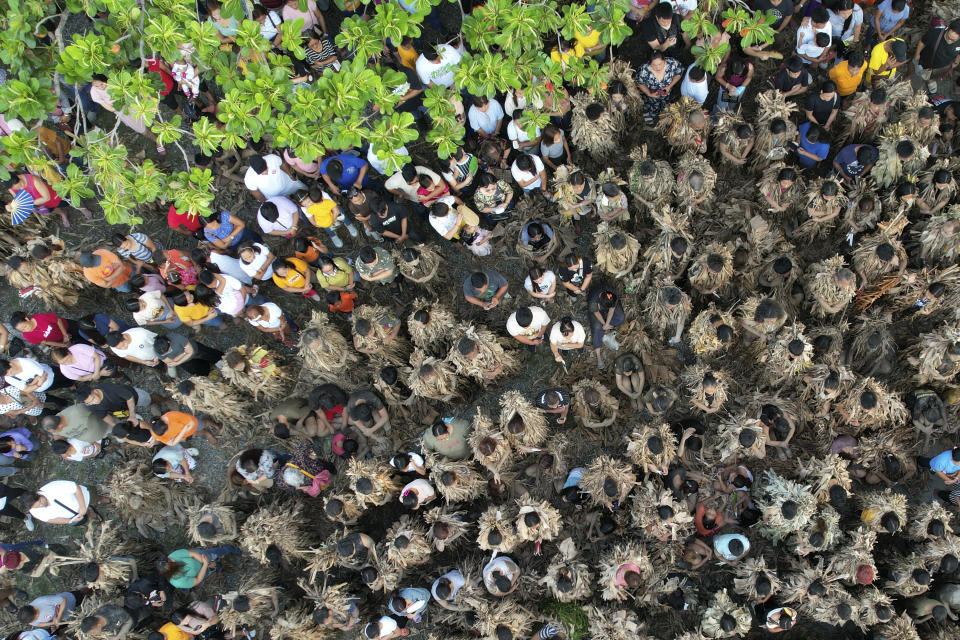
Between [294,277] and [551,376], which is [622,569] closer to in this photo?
[551,376]

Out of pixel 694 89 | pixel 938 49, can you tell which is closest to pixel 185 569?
pixel 694 89

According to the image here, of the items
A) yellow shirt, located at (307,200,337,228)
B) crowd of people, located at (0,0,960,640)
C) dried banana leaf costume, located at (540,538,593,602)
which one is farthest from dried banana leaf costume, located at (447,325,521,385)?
yellow shirt, located at (307,200,337,228)

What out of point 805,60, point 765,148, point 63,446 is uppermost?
point 805,60

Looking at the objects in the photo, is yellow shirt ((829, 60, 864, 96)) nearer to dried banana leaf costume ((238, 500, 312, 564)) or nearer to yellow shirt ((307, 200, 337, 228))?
yellow shirt ((307, 200, 337, 228))

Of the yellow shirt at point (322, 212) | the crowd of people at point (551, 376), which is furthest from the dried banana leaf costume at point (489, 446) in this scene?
the yellow shirt at point (322, 212)

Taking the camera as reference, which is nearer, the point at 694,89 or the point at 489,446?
the point at 489,446

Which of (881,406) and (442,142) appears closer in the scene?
(442,142)

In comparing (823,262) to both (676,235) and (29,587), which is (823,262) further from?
(29,587)

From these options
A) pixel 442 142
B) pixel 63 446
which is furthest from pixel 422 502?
pixel 63 446
